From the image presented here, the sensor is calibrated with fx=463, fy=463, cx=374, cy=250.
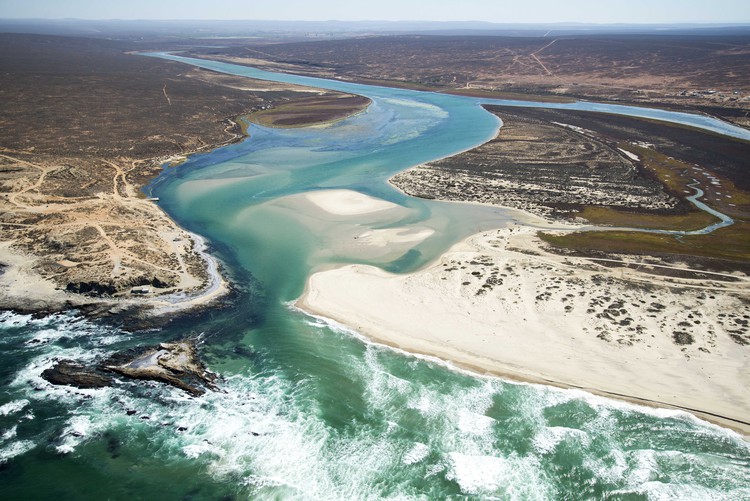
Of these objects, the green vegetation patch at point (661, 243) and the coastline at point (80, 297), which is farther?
the green vegetation patch at point (661, 243)

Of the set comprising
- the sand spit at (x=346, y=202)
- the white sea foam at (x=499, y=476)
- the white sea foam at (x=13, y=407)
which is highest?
the sand spit at (x=346, y=202)

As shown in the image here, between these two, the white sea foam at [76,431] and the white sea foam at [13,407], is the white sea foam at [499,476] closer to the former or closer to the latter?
the white sea foam at [76,431]

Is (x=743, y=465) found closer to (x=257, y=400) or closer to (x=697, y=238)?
(x=257, y=400)

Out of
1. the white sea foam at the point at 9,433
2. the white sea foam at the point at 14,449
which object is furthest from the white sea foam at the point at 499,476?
the white sea foam at the point at 9,433

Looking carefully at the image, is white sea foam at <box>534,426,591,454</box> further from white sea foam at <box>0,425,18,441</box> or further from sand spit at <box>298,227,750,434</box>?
white sea foam at <box>0,425,18,441</box>

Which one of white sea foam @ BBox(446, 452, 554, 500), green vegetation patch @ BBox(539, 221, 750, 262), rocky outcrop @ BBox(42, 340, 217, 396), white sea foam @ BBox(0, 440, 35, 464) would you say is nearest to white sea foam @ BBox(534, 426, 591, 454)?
white sea foam @ BBox(446, 452, 554, 500)

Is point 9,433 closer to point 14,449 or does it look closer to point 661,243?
point 14,449
